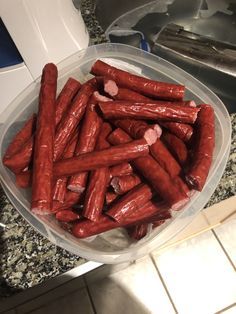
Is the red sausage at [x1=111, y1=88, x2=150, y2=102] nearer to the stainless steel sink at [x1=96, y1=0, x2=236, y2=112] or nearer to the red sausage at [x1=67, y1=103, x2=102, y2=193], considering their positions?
the red sausage at [x1=67, y1=103, x2=102, y2=193]

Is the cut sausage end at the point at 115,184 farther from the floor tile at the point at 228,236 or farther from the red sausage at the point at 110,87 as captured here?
the floor tile at the point at 228,236

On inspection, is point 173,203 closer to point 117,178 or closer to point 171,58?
point 117,178

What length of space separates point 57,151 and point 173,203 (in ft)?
0.73

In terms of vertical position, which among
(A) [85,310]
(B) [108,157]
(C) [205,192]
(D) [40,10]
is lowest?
(A) [85,310]

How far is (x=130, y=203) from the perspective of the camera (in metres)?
0.50

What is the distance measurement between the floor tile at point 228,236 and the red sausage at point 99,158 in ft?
2.84

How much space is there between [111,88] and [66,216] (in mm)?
233

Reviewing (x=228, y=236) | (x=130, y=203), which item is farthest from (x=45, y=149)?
(x=228, y=236)

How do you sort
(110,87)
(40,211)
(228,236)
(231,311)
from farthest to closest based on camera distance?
(228,236)
(231,311)
(110,87)
(40,211)

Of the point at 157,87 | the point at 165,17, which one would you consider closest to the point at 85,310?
the point at 157,87

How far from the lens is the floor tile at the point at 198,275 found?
1176 mm

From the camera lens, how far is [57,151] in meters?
0.58

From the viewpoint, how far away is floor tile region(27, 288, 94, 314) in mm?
1182

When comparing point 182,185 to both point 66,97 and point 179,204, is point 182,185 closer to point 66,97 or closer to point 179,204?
point 179,204
